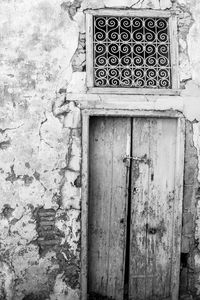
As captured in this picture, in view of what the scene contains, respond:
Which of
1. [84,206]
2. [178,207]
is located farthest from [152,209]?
[84,206]

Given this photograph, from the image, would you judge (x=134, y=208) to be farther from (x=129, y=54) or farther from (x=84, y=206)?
(x=129, y=54)

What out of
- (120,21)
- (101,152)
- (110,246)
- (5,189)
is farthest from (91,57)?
(110,246)

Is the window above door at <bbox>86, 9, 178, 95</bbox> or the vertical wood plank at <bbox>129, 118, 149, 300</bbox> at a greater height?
the window above door at <bbox>86, 9, 178, 95</bbox>

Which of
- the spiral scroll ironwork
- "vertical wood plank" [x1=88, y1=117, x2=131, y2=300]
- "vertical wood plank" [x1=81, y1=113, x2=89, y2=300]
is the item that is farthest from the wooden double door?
the spiral scroll ironwork

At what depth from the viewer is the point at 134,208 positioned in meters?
4.68

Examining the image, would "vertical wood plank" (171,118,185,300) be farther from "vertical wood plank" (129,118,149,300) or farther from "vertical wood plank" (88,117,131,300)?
"vertical wood plank" (88,117,131,300)

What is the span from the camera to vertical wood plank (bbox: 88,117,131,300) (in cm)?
459

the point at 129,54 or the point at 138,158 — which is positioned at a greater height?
the point at 129,54

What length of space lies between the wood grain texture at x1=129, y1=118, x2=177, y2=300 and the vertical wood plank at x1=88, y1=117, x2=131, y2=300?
0.40ft

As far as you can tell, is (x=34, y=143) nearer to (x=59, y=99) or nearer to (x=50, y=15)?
(x=59, y=99)

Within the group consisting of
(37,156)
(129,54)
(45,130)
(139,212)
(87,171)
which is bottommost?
(139,212)

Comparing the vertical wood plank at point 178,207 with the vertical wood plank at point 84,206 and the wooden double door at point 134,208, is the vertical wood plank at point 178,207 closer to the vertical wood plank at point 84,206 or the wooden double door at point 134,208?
the wooden double door at point 134,208

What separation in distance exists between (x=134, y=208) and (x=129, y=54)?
65.0 inches

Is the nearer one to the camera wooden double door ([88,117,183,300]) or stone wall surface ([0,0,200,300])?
stone wall surface ([0,0,200,300])
